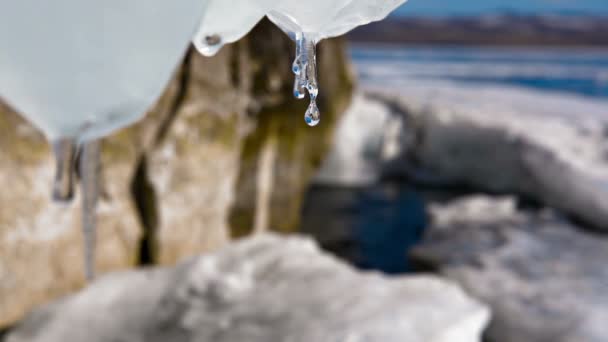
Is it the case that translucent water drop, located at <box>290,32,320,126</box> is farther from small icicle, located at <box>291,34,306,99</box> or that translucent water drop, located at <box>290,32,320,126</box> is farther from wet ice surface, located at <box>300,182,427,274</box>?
wet ice surface, located at <box>300,182,427,274</box>

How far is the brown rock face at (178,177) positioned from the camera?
2109 mm

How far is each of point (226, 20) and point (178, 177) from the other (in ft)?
6.60

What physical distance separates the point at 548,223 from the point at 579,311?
144cm

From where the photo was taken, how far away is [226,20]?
0.70m

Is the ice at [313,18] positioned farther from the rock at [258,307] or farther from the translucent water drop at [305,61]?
the rock at [258,307]

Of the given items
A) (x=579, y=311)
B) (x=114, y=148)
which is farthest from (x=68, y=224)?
(x=579, y=311)

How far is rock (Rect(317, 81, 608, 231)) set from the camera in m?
4.38

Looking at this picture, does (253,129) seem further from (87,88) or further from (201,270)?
(87,88)

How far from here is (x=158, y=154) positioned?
253 centimetres

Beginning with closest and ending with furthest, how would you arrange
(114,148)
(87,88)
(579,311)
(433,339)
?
(87,88)
(433,339)
(114,148)
(579,311)

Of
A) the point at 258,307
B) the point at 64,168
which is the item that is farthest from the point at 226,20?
the point at 258,307

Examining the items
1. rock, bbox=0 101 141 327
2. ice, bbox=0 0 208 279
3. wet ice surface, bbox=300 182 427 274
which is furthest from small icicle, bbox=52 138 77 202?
wet ice surface, bbox=300 182 427 274

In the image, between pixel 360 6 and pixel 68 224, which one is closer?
pixel 360 6

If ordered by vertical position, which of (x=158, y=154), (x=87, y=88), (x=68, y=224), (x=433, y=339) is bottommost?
(x=433, y=339)
